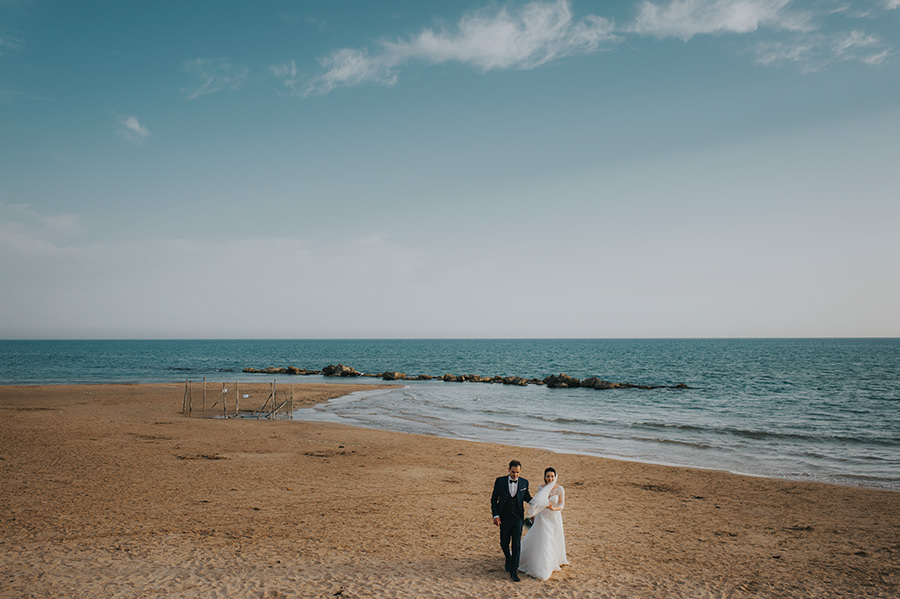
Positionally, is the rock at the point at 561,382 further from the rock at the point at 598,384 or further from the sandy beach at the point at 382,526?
the sandy beach at the point at 382,526

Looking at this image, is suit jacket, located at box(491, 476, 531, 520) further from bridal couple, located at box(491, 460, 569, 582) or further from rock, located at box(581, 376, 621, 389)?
rock, located at box(581, 376, 621, 389)

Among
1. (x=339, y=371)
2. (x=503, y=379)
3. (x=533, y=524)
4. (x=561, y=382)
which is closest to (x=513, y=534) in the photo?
(x=533, y=524)

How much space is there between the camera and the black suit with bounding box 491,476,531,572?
28.3 ft

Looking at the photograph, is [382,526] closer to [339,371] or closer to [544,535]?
[544,535]

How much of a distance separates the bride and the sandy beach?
25cm

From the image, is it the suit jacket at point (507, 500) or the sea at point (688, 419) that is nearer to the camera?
the suit jacket at point (507, 500)

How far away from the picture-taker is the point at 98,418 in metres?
27.8

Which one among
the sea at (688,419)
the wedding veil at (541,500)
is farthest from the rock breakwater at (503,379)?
the wedding veil at (541,500)

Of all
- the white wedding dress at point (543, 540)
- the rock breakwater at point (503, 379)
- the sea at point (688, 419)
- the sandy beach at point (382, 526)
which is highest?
the white wedding dress at point (543, 540)

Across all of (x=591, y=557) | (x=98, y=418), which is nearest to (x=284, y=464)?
(x=591, y=557)

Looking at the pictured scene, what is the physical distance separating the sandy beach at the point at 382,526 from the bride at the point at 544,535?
0.25 metres

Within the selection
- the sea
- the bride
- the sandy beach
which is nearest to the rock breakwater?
the sea

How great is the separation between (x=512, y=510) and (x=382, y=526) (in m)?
4.19

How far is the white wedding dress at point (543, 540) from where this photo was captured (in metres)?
8.59
